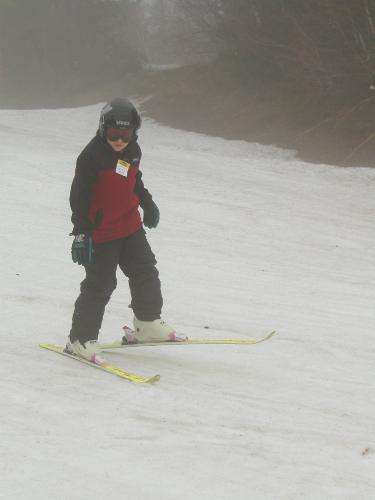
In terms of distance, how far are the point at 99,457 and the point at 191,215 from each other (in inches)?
369

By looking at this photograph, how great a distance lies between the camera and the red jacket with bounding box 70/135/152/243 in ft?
18.6

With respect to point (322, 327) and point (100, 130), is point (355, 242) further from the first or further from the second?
point (100, 130)

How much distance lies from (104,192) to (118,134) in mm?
427

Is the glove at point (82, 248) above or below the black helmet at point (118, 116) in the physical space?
below

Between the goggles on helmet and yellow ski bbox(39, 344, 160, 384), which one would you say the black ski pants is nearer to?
yellow ski bbox(39, 344, 160, 384)

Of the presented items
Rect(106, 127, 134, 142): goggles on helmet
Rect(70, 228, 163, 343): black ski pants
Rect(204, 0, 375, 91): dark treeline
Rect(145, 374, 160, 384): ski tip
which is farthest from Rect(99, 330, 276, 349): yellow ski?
Rect(204, 0, 375, 91): dark treeline

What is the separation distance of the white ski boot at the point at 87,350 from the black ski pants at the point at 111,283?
0.04 metres

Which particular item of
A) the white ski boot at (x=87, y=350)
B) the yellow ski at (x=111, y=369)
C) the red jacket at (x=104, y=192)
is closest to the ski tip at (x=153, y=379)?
the yellow ski at (x=111, y=369)

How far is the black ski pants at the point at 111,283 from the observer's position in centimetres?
589

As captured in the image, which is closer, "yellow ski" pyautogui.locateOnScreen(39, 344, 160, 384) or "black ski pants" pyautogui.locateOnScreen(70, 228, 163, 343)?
"yellow ski" pyautogui.locateOnScreen(39, 344, 160, 384)

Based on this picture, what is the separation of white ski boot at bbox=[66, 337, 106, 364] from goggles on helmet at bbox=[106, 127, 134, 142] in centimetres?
147

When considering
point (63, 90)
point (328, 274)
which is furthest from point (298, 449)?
point (63, 90)

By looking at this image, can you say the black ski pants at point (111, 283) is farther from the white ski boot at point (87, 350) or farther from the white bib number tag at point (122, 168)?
A: the white bib number tag at point (122, 168)

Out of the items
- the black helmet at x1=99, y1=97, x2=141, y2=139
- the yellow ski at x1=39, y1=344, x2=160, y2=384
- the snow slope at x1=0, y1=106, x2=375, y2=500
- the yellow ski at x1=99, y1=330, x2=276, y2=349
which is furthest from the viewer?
the yellow ski at x1=99, y1=330, x2=276, y2=349
